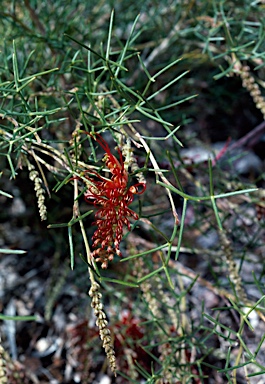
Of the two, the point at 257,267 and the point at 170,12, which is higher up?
the point at 170,12

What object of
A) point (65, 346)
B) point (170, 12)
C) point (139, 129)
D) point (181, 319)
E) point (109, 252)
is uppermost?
point (170, 12)

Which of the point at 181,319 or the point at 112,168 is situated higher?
the point at 112,168

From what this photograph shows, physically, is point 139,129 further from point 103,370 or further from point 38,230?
point 103,370

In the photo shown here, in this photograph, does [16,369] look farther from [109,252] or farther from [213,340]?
[109,252]

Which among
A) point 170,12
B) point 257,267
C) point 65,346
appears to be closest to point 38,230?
point 65,346

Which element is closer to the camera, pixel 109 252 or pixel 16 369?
pixel 109 252

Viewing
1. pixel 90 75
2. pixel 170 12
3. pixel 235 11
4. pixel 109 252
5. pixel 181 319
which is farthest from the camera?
pixel 170 12

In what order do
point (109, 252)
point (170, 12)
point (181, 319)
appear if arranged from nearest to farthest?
1. point (109, 252)
2. point (181, 319)
3. point (170, 12)

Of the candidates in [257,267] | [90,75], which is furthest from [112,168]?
[257,267]

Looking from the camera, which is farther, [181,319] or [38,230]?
[38,230]
